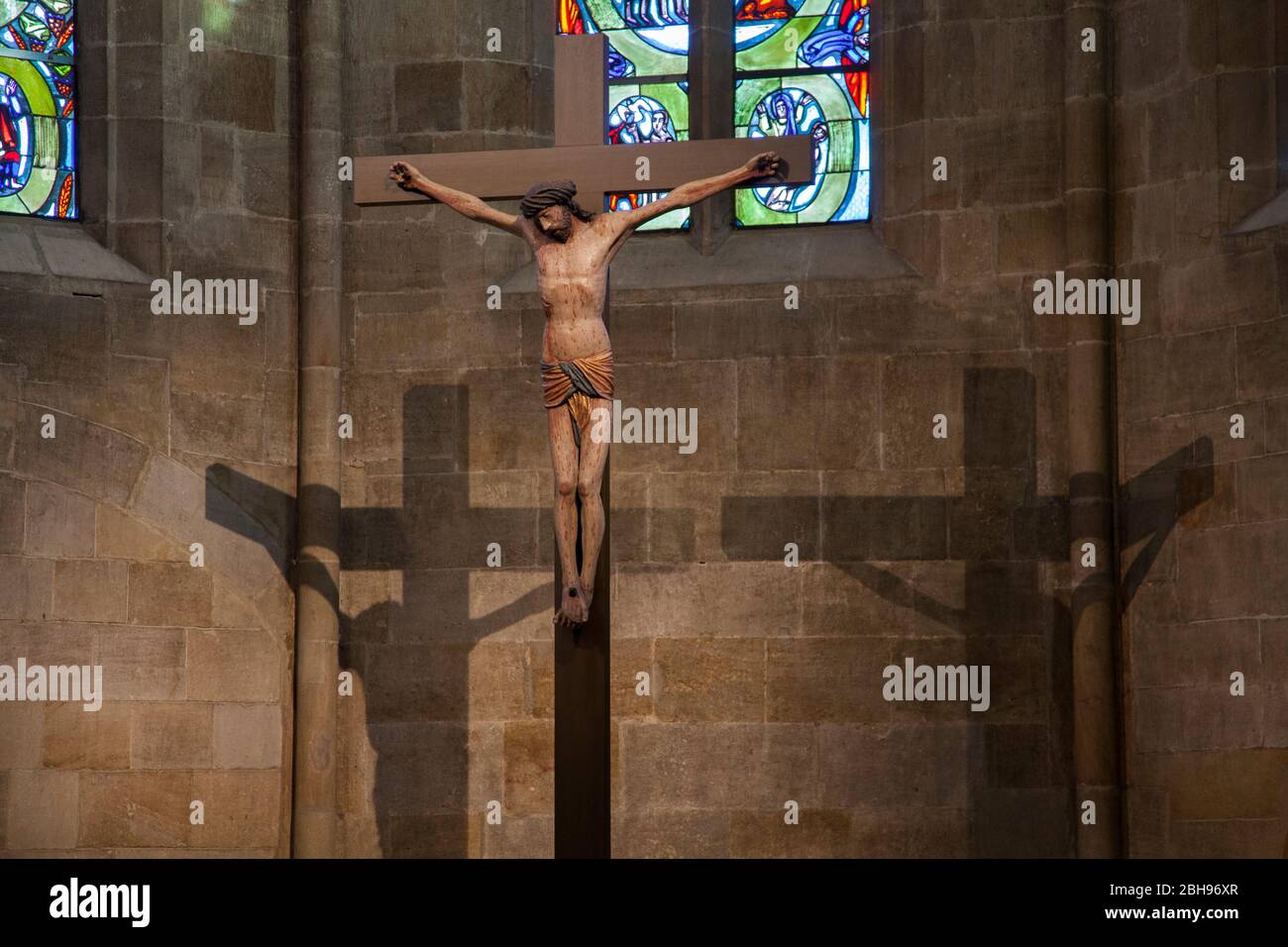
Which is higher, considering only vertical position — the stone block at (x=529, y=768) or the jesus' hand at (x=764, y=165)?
the jesus' hand at (x=764, y=165)

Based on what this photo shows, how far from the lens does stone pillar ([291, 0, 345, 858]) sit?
13070 mm

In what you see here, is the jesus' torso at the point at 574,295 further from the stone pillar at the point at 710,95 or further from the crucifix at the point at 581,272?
the stone pillar at the point at 710,95

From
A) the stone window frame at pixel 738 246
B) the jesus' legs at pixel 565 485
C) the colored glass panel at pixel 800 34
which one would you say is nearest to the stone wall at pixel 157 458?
the stone window frame at pixel 738 246

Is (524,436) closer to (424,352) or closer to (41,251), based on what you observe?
(424,352)

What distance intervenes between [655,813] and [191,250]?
440 centimetres

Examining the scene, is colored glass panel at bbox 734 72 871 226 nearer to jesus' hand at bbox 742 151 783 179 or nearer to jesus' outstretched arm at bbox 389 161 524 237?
jesus' outstretched arm at bbox 389 161 524 237

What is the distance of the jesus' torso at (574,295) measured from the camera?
33.2ft

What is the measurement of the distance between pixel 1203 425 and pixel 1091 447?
667 millimetres

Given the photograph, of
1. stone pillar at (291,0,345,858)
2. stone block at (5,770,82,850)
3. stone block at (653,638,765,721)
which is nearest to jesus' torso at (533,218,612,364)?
stone block at (653,638,765,721)

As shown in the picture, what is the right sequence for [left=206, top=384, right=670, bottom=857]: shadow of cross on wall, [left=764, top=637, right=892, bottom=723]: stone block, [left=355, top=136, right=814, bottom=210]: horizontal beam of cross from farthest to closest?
[left=206, top=384, right=670, bottom=857]: shadow of cross on wall < [left=764, top=637, right=892, bottom=723]: stone block < [left=355, top=136, right=814, bottom=210]: horizontal beam of cross

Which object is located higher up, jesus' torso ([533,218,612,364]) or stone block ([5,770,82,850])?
jesus' torso ([533,218,612,364])

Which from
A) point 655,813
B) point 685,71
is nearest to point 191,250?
point 685,71

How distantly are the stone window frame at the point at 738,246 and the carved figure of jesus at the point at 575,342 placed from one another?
3.24 metres

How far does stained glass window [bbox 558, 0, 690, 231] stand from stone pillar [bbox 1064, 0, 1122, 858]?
2.43m
